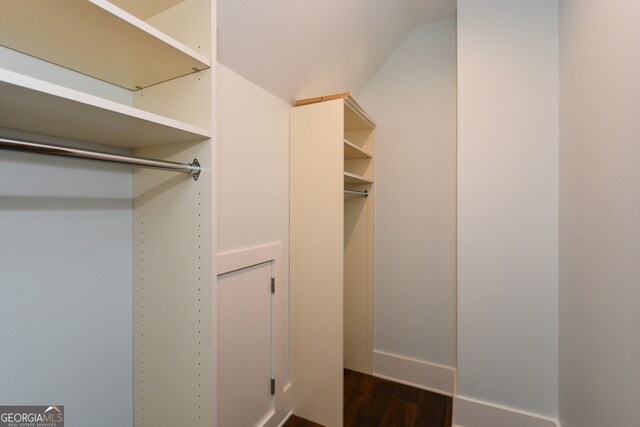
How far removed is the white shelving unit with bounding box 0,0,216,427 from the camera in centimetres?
71

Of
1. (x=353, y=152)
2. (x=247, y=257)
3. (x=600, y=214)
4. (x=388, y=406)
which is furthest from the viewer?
(x=353, y=152)

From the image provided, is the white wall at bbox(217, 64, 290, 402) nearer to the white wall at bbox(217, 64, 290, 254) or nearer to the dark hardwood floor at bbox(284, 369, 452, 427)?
the white wall at bbox(217, 64, 290, 254)

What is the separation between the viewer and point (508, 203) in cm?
164

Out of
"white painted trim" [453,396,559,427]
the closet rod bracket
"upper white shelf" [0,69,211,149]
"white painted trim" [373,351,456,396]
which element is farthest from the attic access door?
"white painted trim" [453,396,559,427]

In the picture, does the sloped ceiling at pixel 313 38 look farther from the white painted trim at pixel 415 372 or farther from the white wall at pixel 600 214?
the white painted trim at pixel 415 372

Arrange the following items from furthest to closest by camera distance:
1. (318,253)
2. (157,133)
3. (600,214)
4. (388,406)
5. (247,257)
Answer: (388,406) < (318,253) < (247,257) < (600,214) < (157,133)

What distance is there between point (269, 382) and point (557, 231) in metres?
1.85

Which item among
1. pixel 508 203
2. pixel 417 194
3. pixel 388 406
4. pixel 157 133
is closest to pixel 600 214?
pixel 508 203

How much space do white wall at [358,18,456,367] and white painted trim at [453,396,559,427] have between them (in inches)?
18.6

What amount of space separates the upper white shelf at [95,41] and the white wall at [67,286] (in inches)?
12.1

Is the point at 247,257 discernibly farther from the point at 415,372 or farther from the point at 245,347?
the point at 415,372

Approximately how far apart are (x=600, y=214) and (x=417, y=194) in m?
1.24

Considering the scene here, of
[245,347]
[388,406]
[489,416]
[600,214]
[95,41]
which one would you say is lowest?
[388,406]

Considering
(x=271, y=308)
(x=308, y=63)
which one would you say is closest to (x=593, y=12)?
(x=308, y=63)
